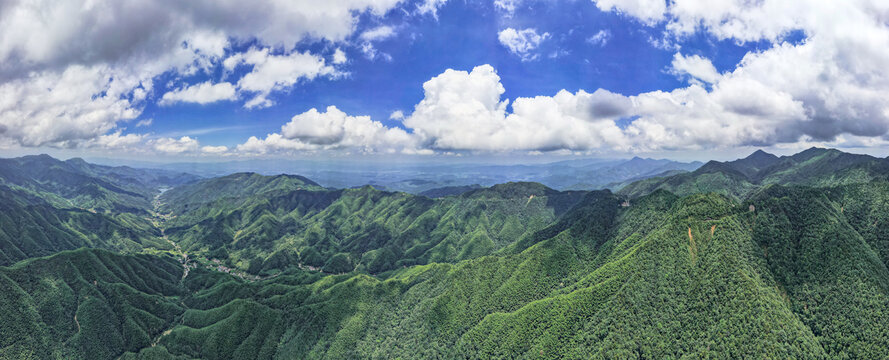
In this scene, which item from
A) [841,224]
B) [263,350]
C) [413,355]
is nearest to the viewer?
[841,224]

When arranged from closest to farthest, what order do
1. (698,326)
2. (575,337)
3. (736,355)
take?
(736,355), (698,326), (575,337)

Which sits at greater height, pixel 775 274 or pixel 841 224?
pixel 841 224

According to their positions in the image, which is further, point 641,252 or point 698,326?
point 641,252

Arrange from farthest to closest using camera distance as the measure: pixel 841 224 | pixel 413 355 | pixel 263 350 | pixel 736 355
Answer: pixel 263 350 → pixel 413 355 → pixel 841 224 → pixel 736 355

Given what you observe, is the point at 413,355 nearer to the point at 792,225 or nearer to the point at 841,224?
the point at 792,225

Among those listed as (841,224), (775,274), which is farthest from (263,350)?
(841,224)

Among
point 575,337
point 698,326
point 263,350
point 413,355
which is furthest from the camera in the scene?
point 263,350

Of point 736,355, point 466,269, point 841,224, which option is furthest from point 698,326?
point 466,269

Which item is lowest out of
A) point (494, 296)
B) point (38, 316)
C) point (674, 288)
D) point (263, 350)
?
point (263, 350)

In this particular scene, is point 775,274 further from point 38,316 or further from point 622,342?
point 38,316
